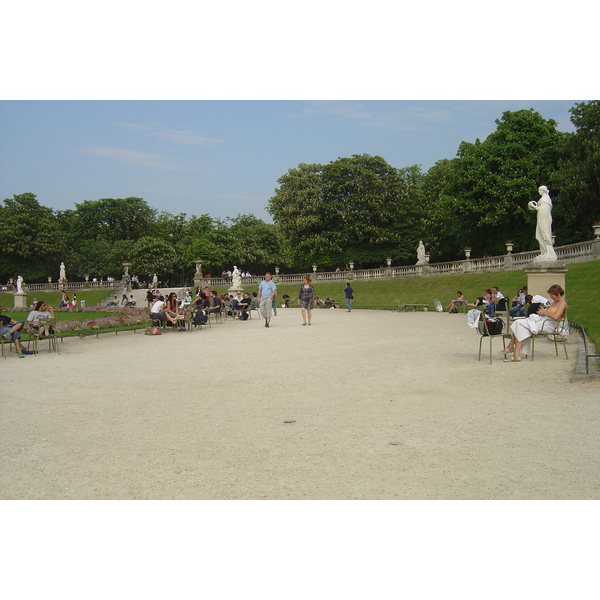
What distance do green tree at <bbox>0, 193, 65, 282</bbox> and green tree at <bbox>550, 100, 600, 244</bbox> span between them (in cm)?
5096

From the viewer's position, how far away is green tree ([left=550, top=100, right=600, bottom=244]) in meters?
33.8

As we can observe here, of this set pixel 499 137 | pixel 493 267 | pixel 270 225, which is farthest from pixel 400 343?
pixel 270 225

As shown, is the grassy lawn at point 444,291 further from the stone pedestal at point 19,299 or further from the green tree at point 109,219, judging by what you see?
the green tree at point 109,219

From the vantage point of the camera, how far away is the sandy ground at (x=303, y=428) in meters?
4.62

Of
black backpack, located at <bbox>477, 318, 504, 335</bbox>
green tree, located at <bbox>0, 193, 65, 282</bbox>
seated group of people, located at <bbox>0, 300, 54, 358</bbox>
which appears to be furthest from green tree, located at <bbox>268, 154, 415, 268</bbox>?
black backpack, located at <bbox>477, 318, 504, 335</bbox>

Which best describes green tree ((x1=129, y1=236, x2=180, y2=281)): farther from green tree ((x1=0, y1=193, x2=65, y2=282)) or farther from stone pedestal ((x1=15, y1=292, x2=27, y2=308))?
stone pedestal ((x1=15, y1=292, x2=27, y2=308))

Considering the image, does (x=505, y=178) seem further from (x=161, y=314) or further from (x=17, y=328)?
(x=17, y=328)

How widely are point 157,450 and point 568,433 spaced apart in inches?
157

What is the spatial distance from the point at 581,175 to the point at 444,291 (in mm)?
10261

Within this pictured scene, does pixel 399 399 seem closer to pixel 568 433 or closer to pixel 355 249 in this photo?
pixel 568 433

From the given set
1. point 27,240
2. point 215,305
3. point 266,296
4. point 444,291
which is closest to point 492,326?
point 266,296

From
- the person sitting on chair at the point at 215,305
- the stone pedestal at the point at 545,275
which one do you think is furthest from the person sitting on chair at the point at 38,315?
the stone pedestal at the point at 545,275

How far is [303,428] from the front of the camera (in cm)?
634

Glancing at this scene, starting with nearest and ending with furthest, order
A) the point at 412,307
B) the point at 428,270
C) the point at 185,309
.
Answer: the point at 185,309 < the point at 412,307 < the point at 428,270
